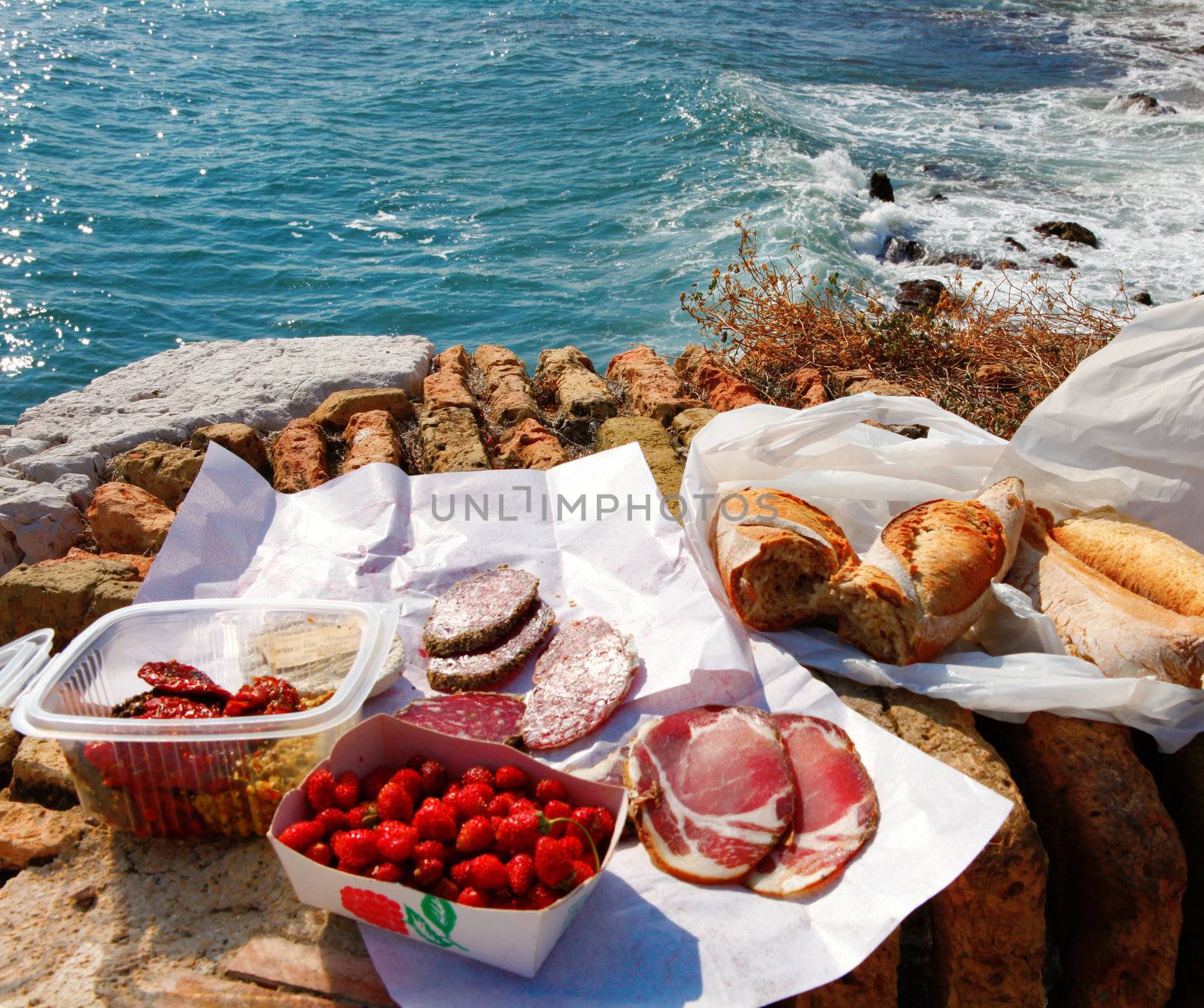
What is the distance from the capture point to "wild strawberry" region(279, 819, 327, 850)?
1938mm

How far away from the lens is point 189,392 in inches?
196

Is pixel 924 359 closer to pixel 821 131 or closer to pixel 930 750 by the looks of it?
pixel 930 750

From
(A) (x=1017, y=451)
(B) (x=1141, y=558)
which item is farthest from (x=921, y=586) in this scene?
(A) (x=1017, y=451)

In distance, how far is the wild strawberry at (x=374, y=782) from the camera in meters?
2.12

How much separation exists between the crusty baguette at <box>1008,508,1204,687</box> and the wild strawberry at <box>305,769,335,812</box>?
6.73 feet

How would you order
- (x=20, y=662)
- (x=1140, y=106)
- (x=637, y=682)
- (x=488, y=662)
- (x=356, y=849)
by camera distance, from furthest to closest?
(x=1140, y=106) < (x=488, y=662) < (x=637, y=682) < (x=20, y=662) < (x=356, y=849)

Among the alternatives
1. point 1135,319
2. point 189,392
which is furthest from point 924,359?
point 189,392

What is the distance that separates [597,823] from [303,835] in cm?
61

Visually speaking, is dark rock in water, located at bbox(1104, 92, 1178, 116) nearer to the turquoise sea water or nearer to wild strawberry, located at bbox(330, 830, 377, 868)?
the turquoise sea water

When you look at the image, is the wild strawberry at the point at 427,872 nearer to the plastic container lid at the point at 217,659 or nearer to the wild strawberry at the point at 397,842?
the wild strawberry at the point at 397,842

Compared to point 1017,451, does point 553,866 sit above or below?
above

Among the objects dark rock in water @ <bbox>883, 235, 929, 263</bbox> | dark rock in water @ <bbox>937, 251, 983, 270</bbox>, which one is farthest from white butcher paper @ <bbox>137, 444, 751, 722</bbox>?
dark rock in water @ <bbox>883, 235, 929, 263</bbox>

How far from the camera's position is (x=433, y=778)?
2.13 meters

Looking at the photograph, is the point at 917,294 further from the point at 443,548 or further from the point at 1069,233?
the point at 443,548
